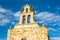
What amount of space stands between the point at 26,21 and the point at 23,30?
210cm

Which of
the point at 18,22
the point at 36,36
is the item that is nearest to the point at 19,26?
the point at 18,22

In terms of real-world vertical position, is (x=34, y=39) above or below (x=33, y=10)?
below

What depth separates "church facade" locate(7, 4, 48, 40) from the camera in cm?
4628

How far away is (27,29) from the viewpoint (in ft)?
156

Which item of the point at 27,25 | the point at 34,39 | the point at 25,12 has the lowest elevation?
the point at 34,39

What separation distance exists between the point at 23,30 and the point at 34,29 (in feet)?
7.92

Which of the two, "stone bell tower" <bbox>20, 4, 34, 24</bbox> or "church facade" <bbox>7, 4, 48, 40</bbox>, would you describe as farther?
"stone bell tower" <bbox>20, 4, 34, 24</bbox>

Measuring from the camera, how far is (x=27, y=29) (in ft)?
156

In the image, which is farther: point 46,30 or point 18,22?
point 18,22

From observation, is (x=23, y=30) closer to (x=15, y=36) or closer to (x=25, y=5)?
(x=15, y=36)

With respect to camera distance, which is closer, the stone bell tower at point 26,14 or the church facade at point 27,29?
the church facade at point 27,29

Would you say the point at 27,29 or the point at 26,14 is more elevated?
the point at 26,14

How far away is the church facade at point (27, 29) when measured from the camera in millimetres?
46278

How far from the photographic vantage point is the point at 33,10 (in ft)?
161
